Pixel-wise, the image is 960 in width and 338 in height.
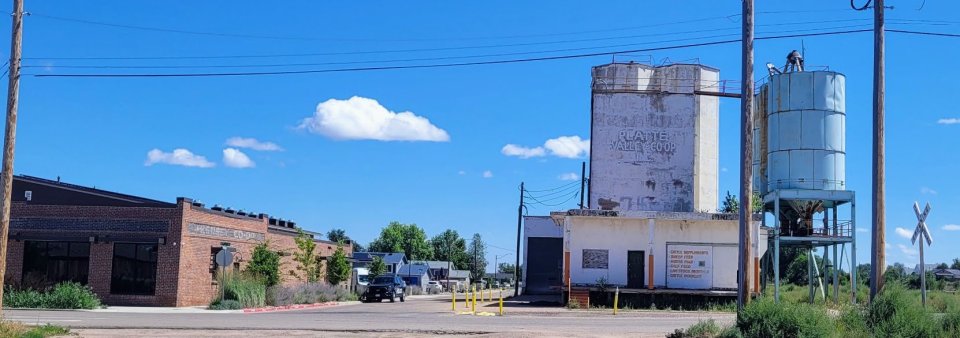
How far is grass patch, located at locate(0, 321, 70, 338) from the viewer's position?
1965 centimetres

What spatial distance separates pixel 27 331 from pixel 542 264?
140ft

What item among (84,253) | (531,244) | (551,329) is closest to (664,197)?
(531,244)

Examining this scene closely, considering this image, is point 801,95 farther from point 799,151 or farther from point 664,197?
point 664,197

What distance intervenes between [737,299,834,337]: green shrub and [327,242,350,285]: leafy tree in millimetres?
38074

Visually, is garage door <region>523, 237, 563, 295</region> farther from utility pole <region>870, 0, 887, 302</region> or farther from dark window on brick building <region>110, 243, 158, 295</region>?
utility pole <region>870, 0, 887, 302</region>

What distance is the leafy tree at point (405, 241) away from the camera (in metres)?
138

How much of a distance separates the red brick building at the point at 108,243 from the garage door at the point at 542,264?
84.8ft

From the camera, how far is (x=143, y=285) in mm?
38688

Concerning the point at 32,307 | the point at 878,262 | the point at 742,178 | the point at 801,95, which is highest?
the point at 801,95

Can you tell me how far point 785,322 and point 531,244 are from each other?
43219mm

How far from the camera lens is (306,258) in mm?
49625

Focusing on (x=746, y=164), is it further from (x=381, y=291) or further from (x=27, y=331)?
(x=381, y=291)

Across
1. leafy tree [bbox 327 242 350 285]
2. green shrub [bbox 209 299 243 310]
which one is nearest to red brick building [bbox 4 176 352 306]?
green shrub [bbox 209 299 243 310]

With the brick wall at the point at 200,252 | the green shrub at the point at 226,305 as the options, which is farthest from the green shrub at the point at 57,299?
the green shrub at the point at 226,305
